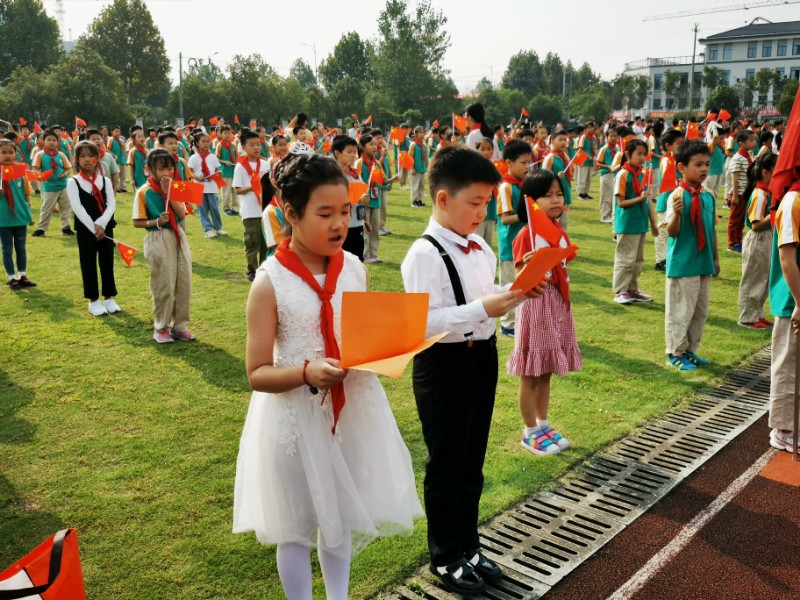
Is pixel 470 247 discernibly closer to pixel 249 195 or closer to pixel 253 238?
pixel 253 238

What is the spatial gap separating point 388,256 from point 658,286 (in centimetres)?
459

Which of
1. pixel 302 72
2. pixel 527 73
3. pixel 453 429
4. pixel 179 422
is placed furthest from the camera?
pixel 302 72

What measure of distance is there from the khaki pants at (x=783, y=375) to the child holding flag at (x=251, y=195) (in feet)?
21.4

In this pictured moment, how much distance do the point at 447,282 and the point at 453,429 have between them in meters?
0.68

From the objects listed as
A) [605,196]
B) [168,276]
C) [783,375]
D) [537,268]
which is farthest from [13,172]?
[605,196]

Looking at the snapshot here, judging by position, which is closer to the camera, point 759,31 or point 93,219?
point 93,219

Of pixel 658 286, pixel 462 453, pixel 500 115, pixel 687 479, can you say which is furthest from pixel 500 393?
pixel 500 115

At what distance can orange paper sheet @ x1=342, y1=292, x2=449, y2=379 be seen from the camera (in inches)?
85.9

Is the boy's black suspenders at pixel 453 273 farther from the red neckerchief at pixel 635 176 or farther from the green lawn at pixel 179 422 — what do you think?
the red neckerchief at pixel 635 176

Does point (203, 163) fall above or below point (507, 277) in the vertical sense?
above

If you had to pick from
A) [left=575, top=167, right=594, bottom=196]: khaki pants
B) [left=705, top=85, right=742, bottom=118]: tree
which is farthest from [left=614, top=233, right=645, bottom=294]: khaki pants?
[left=705, top=85, right=742, bottom=118]: tree

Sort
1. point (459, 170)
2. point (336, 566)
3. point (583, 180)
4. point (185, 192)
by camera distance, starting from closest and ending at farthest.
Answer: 1. point (336, 566)
2. point (459, 170)
3. point (185, 192)
4. point (583, 180)

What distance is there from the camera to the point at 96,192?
7953 millimetres

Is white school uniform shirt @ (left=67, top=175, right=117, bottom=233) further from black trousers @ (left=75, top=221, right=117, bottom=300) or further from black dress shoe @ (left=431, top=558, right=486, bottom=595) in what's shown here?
black dress shoe @ (left=431, top=558, right=486, bottom=595)
